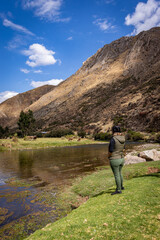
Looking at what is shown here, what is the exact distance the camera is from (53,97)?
521ft

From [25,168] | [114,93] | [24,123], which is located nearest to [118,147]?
[25,168]

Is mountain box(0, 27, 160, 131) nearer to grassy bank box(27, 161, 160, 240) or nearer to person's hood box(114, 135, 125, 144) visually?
person's hood box(114, 135, 125, 144)

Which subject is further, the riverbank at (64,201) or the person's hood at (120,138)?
the person's hood at (120,138)

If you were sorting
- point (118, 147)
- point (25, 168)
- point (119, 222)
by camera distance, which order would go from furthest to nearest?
point (25, 168)
point (118, 147)
point (119, 222)

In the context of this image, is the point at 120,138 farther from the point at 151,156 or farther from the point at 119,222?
the point at 151,156

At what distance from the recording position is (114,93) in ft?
356

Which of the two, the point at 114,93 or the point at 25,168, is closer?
the point at 25,168

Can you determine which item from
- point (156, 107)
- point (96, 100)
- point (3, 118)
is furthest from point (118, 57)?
point (3, 118)

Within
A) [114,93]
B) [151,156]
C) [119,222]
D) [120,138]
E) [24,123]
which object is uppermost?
[114,93]

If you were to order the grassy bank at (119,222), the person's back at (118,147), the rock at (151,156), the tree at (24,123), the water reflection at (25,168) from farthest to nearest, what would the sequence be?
the tree at (24,123), the rock at (151,156), the water reflection at (25,168), the person's back at (118,147), the grassy bank at (119,222)

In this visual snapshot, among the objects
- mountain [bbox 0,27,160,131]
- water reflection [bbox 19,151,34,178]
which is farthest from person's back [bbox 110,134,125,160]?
mountain [bbox 0,27,160,131]

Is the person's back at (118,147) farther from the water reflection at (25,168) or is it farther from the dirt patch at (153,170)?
the water reflection at (25,168)

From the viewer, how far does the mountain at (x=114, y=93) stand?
7762cm

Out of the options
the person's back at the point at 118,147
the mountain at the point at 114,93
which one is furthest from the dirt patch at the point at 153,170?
the mountain at the point at 114,93
